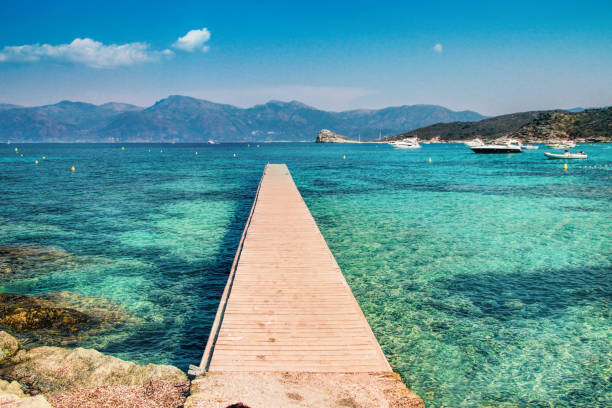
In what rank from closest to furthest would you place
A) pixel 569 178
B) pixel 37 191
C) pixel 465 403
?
pixel 465 403 → pixel 37 191 → pixel 569 178

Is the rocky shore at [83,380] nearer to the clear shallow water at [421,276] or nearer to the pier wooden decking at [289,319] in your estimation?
the pier wooden decking at [289,319]

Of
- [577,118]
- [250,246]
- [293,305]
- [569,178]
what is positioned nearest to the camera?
[293,305]

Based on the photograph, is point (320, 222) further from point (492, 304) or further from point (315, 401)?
point (315, 401)

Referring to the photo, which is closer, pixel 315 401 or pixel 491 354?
pixel 315 401

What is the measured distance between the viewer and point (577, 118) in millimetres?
165250

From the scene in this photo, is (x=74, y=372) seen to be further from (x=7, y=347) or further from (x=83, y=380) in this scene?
(x=7, y=347)

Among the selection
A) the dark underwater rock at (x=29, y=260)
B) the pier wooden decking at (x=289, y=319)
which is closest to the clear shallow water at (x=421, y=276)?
the dark underwater rock at (x=29, y=260)

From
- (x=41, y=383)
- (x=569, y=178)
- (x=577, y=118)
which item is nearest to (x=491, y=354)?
(x=41, y=383)

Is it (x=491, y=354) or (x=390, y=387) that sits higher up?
(x=390, y=387)

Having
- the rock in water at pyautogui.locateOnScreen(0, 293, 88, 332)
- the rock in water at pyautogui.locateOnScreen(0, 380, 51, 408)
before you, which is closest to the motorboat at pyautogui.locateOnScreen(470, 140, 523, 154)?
the rock in water at pyautogui.locateOnScreen(0, 293, 88, 332)

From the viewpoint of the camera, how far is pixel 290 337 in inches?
276

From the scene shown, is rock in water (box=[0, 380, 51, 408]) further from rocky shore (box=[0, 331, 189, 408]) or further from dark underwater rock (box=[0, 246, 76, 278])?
dark underwater rock (box=[0, 246, 76, 278])

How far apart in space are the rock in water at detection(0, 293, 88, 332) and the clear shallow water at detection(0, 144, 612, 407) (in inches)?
42.4

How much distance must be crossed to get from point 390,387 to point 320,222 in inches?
619
